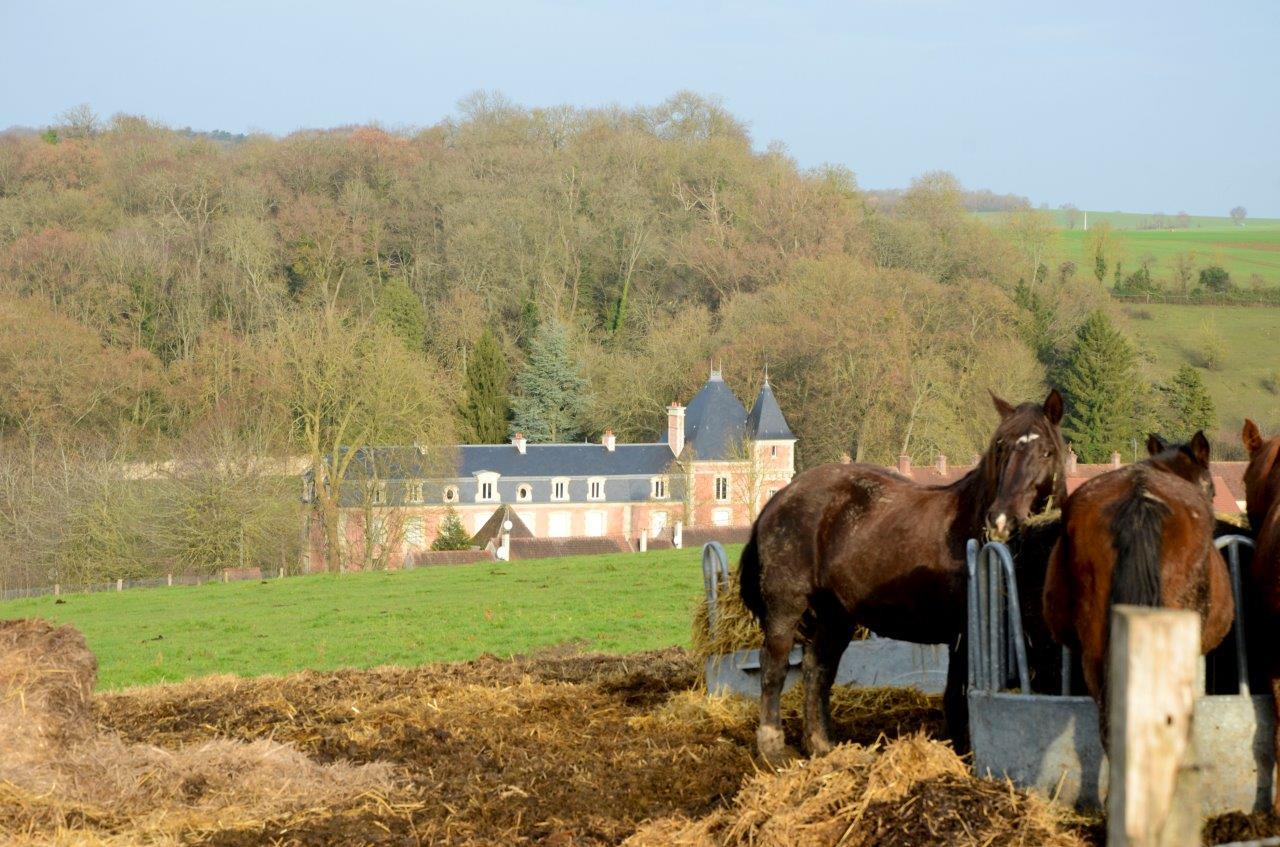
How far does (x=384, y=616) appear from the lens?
21.6m

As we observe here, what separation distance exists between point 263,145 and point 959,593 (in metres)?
79.8

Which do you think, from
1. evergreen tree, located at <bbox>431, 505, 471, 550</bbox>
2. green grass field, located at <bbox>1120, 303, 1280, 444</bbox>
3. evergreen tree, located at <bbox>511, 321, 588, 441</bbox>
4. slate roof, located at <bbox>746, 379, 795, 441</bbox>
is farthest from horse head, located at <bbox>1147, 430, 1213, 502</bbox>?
evergreen tree, located at <bbox>511, 321, 588, 441</bbox>

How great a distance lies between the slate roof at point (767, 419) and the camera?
57125 millimetres

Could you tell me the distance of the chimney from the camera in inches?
2404

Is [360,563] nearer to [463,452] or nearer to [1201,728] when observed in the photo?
[463,452]

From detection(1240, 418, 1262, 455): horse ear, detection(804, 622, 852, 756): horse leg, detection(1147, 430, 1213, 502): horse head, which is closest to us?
detection(1147, 430, 1213, 502): horse head

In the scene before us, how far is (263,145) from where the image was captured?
81188 millimetres

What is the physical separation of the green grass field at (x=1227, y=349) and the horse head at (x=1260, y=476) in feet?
190

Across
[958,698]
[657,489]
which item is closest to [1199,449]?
[958,698]

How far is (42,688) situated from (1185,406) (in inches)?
2439

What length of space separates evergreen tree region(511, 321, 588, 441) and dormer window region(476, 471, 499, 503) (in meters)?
6.07

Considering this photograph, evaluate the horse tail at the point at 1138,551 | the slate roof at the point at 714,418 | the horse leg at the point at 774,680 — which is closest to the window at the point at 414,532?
the slate roof at the point at 714,418

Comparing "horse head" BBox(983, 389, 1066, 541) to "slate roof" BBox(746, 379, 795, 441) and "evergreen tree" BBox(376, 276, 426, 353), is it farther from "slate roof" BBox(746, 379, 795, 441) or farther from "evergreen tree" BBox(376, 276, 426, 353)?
"evergreen tree" BBox(376, 276, 426, 353)

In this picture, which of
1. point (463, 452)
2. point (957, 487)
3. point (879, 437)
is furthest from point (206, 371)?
point (957, 487)
